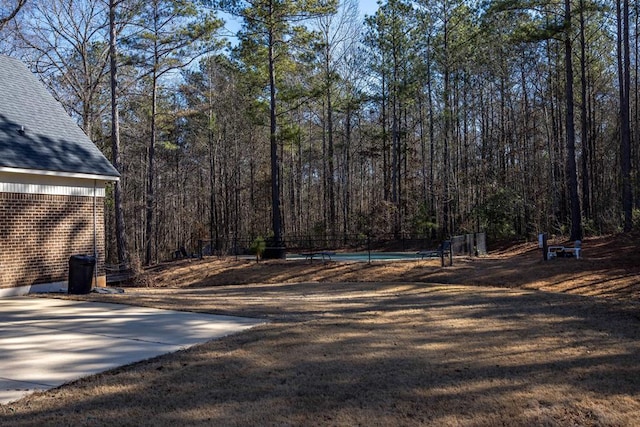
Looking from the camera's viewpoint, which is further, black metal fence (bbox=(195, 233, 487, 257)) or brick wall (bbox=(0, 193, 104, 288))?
black metal fence (bbox=(195, 233, 487, 257))

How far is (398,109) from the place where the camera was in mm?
35750

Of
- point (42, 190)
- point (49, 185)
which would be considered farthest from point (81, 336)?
point (49, 185)

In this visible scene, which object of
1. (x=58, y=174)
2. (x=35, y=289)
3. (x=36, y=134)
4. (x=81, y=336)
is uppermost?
(x=36, y=134)

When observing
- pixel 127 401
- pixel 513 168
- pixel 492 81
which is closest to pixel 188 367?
pixel 127 401

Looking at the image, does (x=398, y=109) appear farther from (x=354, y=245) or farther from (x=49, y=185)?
(x=49, y=185)

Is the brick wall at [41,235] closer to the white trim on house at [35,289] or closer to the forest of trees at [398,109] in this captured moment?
the white trim on house at [35,289]

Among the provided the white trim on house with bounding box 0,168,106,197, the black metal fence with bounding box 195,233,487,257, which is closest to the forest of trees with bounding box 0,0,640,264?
the black metal fence with bounding box 195,233,487,257

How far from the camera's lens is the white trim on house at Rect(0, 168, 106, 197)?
12164mm

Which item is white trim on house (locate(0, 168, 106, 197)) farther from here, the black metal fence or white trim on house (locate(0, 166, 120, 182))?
the black metal fence

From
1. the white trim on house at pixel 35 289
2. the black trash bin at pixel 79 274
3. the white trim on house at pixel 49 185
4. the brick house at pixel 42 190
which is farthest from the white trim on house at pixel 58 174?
the white trim on house at pixel 35 289

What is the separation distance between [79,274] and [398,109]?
88.9 ft

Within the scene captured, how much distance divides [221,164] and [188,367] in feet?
124

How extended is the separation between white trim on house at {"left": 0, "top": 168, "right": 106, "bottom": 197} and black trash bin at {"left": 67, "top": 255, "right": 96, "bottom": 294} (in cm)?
202

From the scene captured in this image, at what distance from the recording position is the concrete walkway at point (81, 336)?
5.50 m
